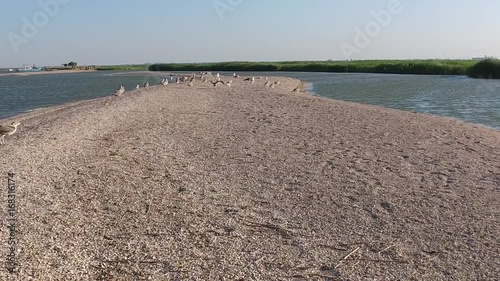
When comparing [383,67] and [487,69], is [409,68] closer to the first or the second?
[383,67]

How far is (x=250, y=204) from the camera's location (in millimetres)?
8062

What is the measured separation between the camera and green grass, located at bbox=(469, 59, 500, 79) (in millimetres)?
53125

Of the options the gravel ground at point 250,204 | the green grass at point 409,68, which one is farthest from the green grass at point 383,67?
the gravel ground at point 250,204

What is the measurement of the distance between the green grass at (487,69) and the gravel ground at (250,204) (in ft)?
143

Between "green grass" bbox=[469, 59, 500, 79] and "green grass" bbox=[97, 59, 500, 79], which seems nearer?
"green grass" bbox=[469, 59, 500, 79]

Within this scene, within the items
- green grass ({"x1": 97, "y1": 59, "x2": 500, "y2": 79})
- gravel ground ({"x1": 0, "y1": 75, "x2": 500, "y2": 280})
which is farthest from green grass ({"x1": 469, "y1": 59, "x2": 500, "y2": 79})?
gravel ground ({"x1": 0, "y1": 75, "x2": 500, "y2": 280})

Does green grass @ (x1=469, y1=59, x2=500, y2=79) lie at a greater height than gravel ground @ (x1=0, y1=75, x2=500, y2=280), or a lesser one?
lesser

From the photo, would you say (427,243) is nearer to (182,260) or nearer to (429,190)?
(429,190)

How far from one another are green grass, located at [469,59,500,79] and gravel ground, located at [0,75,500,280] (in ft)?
143

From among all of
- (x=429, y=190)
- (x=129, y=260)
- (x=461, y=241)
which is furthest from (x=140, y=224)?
(x=429, y=190)

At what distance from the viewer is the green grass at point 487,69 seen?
53125 mm

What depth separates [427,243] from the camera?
21.6 ft

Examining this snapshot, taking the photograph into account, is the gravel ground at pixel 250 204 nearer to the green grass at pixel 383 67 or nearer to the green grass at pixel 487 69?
the green grass at pixel 487 69

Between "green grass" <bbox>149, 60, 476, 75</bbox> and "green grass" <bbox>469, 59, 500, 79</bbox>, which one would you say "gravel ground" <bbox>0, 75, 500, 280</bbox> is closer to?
"green grass" <bbox>469, 59, 500, 79</bbox>
